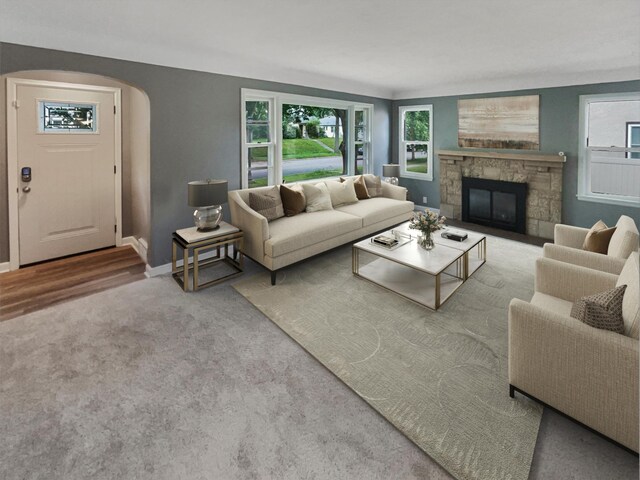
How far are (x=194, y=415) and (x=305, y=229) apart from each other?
2.47 metres

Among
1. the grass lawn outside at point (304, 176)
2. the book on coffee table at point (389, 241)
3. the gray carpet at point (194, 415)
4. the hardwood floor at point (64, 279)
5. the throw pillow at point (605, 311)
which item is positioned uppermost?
the grass lawn outside at point (304, 176)

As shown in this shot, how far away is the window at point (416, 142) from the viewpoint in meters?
6.99

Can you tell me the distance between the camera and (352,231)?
15.6 feet

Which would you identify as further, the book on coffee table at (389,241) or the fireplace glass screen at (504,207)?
the fireplace glass screen at (504,207)

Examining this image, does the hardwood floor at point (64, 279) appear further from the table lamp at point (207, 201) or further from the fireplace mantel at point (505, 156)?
the fireplace mantel at point (505, 156)

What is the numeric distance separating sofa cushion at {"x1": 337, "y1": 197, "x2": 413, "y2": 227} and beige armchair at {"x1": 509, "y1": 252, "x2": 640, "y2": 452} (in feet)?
10.3

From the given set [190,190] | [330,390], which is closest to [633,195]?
[330,390]

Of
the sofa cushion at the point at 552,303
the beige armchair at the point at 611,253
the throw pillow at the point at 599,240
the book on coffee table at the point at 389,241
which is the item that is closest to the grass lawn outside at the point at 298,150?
the book on coffee table at the point at 389,241

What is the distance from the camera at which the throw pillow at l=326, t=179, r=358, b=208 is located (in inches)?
212

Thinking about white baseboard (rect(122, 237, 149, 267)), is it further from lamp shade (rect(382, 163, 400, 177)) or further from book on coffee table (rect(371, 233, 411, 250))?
lamp shade (rect(382, 163, 400, 177))

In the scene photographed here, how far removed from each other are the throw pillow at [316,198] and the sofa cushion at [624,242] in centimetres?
322

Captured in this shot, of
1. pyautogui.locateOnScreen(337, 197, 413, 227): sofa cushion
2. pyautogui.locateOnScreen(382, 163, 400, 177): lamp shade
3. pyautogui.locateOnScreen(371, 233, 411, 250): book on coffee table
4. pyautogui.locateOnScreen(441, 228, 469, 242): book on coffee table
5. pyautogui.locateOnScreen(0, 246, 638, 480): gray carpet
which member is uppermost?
pyautogui.locateOnScreen(382, 163, 400, 177): lamp shade

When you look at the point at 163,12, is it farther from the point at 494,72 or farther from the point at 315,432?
the point at 494,72

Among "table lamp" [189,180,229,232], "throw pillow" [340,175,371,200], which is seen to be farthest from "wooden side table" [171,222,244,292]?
"throw pillow" [340,175,371,200]
